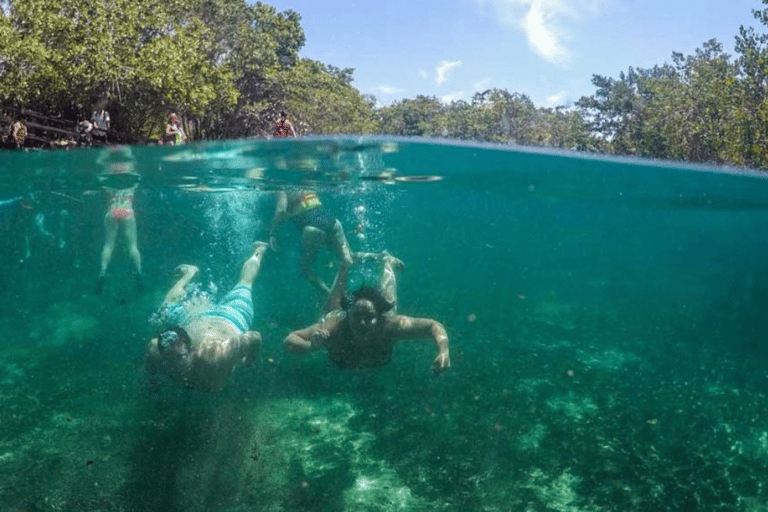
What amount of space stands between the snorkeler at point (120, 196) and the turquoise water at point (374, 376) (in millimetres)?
A: 377

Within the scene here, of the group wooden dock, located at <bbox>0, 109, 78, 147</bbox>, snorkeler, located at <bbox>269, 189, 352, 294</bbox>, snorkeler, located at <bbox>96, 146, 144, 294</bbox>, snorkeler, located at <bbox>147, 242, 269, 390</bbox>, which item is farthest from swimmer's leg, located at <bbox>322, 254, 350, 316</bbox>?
wooden dock, located at <bbox>0, 109, 78, 147</bbox>

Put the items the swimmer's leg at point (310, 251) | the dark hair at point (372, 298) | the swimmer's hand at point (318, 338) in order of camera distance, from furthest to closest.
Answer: the swimmer's leg at point (310, 251), the dark hair at point (372, 298), the swimmer's hand at point (318, 338)

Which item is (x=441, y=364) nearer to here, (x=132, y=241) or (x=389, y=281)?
(x=389, y=281)

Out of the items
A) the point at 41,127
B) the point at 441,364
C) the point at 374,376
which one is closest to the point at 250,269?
the point at 374,376

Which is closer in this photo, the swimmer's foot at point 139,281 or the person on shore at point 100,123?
the person on shore at point 100,123

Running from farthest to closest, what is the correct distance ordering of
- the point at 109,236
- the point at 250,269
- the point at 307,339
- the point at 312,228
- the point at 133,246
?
the point at 133,246 → the point at 109,236 → the point at 312,228 → the point at 250,269 → the point at 307,339

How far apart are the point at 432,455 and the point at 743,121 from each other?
2243 centimetres

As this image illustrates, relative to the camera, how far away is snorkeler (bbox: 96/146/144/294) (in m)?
13.9

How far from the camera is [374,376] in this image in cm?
1457

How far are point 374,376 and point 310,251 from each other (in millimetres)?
3378

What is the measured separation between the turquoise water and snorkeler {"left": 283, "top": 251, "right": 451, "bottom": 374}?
150 centimetres

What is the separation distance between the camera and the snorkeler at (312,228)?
567 inches

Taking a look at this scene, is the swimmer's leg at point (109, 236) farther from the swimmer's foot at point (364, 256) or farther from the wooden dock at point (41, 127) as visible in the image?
the swimmer's foot at point (364, 256)

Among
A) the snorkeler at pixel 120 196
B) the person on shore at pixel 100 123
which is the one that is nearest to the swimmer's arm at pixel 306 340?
the snorkeler at pixel 120 196
